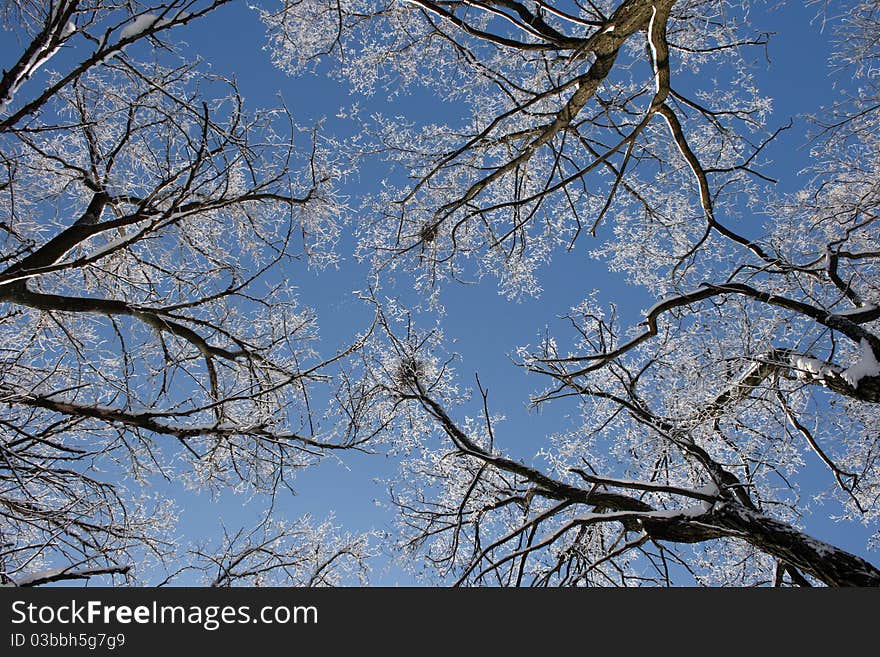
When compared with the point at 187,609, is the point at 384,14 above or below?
above

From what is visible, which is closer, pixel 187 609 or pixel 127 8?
→ pixel 187 609

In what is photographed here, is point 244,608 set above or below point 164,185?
below

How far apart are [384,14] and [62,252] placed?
12.5 ft

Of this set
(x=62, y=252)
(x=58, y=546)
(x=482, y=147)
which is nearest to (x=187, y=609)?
(x=58, y=546)

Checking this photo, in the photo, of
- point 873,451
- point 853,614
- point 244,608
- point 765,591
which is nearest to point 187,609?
point 244,608

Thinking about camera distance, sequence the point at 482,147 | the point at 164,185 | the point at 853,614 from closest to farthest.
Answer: the point at 853,614 → the point at 164,185 → the point at 482,147

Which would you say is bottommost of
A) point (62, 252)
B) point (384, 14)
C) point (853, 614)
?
point (853, 614)

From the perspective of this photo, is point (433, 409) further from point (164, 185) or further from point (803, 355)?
point (803, 355)

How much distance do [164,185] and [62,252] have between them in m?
2.20

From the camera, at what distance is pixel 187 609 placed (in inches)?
122

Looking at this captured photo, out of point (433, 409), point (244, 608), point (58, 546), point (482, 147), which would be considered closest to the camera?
point (244, 608)

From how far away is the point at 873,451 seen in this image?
496 cm

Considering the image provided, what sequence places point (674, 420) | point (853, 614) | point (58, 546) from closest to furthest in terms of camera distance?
point (853, 614) → point (58, 546) → point (674, 420)

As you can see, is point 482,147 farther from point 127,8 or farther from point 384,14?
point 127,8
